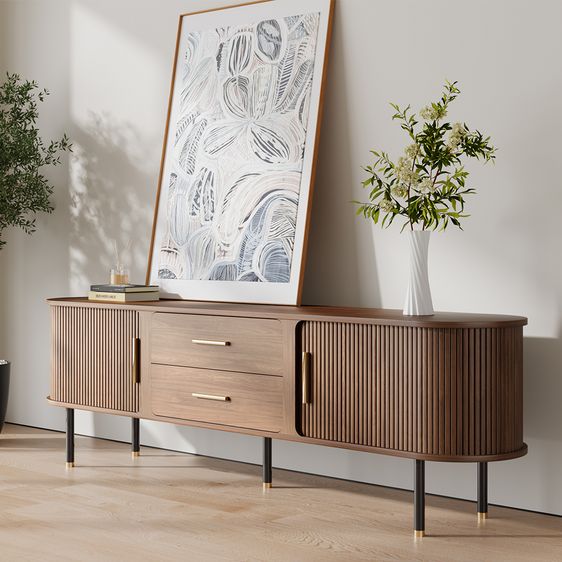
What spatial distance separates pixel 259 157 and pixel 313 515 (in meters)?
1.44

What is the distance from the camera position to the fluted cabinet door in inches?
146

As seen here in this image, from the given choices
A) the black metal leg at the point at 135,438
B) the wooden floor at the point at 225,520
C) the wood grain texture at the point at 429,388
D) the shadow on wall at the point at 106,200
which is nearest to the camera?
the wooden floor at the point at 225,520

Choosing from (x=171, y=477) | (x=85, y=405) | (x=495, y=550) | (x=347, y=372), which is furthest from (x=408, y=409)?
(x=85, y=405)

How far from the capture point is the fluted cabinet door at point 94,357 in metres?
→ 3.71

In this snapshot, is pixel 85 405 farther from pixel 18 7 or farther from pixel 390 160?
pixel 18 7

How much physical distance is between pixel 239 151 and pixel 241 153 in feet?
0.05

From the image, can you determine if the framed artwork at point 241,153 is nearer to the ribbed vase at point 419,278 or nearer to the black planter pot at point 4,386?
the ribbed vase at point 419,278

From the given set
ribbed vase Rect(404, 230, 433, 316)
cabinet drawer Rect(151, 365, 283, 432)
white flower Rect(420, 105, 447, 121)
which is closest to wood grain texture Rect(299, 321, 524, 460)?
ribbed vase Rect(404, 230, 433, 316)

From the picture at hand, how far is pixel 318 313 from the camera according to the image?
3209mm

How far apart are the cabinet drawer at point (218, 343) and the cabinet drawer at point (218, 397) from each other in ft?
0.11

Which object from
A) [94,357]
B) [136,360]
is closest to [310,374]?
[136,360]

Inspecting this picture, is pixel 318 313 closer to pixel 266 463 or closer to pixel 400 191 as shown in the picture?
pixel 400 191

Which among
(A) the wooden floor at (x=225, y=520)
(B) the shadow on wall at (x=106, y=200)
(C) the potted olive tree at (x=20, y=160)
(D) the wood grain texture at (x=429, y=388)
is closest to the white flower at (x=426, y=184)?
(D) the wood grain texture at (x=429, y=388)

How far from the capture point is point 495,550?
2.85m
